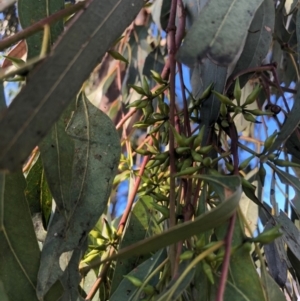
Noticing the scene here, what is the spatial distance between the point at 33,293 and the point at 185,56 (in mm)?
428

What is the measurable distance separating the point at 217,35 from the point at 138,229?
433mm

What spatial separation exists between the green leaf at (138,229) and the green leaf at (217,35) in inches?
14.2

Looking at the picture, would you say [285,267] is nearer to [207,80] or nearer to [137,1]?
[207,80]

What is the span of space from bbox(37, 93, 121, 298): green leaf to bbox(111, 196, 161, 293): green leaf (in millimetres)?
139

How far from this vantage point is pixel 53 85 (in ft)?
1.68

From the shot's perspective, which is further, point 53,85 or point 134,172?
point 134,172

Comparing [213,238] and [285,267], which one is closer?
[213,238]

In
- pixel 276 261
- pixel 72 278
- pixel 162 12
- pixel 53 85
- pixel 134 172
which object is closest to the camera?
pixel 53 85

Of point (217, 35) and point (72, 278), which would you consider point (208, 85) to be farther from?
point (72, 278)

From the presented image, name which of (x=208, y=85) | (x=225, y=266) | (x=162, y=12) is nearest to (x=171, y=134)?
(x=208, y=85)

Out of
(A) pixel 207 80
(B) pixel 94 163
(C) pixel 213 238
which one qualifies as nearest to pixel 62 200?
(B) pixel 94 163

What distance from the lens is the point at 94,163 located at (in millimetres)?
803

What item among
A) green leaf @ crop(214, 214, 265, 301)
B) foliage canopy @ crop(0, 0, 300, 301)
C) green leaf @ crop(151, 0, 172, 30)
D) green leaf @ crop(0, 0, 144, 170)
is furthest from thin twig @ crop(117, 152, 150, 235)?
green leaf @ crop(151, 0, 172, 30)

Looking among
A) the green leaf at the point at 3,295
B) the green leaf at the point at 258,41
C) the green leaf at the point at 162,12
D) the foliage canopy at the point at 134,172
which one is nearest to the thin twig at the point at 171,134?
the foliage canopy at the point at 134,172
